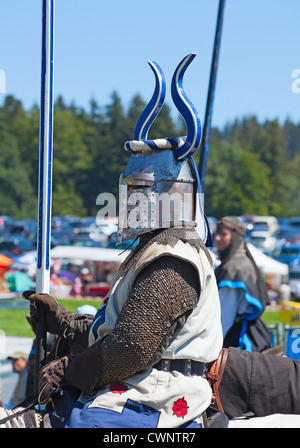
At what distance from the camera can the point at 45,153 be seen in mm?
3402

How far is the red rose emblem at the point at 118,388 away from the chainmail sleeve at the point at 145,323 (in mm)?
29

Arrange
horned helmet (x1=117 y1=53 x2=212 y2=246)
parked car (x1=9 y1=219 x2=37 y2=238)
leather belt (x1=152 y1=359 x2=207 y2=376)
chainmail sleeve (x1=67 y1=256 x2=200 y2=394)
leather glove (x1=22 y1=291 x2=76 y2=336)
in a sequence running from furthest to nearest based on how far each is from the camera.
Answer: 1. parked car (x1=9 y1=219 x2=37 y2=238)
2. leather glove (x1=22 y1=291 x2=76 y2=336)
3. horned helmet (x1=117 y1=53 x2=212 y2=246)
4. leather belt (x1=152 y1=359 x2=207 y2=376)
5. chainmail sleeve (x1=67 y1=256 x2=200 y2=394)

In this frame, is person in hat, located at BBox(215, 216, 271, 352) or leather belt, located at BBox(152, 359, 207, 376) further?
person in hat, located at BBox(215, 216, 271, 352)

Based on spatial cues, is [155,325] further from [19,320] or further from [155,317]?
[19,320]

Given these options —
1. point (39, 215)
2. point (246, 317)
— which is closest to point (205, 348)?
point (39, 215)

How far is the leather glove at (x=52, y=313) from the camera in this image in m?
3.11

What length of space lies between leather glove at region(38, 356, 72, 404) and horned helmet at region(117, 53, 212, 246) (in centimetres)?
57

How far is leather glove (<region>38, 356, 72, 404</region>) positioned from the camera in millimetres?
2635

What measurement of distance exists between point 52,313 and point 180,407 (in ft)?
2.88

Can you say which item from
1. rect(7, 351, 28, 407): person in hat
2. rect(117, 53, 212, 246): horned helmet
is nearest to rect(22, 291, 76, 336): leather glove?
rect(117, 53, 212, 246): horned helmet

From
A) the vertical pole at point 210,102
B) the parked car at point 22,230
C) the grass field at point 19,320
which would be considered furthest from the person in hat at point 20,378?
the parked car at point 22,230

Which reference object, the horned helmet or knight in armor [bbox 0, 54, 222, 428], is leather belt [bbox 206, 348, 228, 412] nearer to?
knight in armor [bbox 0, 54, 222, 428]

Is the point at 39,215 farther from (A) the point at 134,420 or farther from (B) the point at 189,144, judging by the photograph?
(A) the point at 134,420

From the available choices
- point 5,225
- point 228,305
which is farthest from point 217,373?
point 5,225
